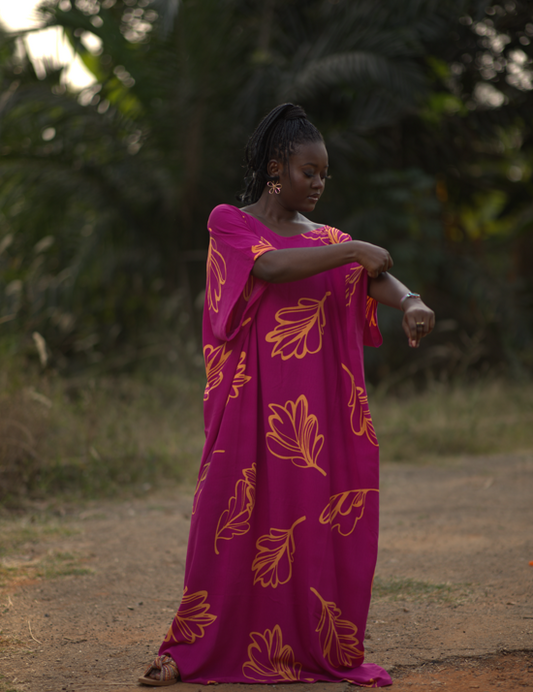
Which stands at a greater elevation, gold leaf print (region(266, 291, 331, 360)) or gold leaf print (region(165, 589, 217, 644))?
gold leaf print (region(266, 291, 331, 360))

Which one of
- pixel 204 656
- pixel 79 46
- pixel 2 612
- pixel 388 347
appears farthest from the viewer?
pixel 388 347

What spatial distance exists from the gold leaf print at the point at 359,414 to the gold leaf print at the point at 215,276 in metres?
0.47

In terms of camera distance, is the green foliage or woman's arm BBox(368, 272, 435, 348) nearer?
woman's arm BBox(368, 272, 435, 348)

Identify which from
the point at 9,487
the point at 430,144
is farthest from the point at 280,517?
the point at 430,144

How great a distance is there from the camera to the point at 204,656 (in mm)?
2248

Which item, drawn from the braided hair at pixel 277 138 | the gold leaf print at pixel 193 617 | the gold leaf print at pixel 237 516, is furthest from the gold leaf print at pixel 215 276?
the gold leaf print at pixel 193 617

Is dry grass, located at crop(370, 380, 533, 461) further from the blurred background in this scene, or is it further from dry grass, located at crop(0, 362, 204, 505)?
dry grass, located at crop(0, 362, 204, 505)

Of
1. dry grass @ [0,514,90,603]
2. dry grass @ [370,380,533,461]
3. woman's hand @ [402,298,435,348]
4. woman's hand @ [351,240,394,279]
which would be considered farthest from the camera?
dry grass @ [370,380,533,461]

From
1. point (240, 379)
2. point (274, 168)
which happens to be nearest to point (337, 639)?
point (240, 379)

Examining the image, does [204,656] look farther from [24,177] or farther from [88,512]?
[24,177]

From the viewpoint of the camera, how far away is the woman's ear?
237cm

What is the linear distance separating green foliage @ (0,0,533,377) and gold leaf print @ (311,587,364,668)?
4.82 meters

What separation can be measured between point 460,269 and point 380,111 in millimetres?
2470

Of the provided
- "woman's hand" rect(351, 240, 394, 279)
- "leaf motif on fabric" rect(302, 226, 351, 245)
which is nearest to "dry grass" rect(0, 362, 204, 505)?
"leaf motif on fabric" rect(302, 226, 351, 245)
